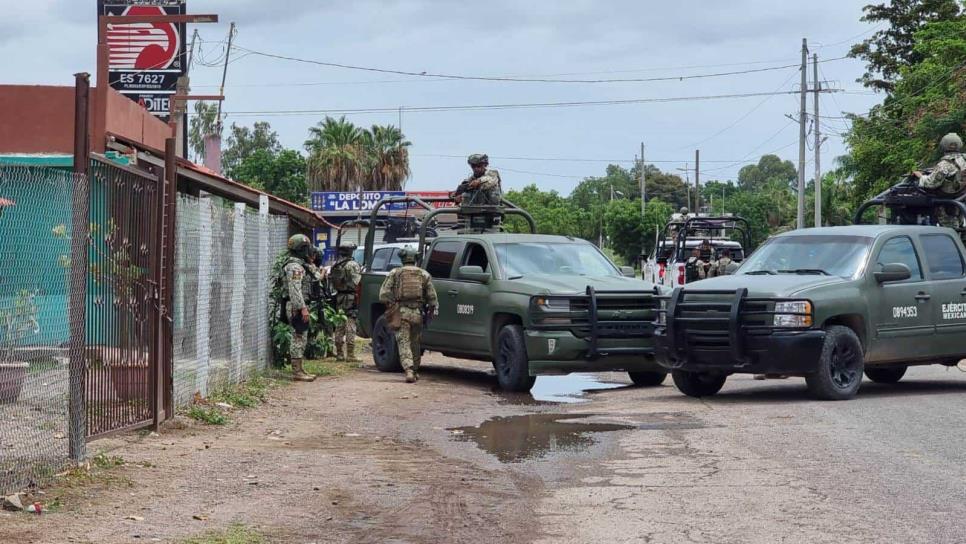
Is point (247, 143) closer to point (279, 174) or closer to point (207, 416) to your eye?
point (279, 174)

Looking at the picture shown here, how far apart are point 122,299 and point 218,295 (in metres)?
4.08

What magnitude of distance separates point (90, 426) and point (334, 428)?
3.47 m

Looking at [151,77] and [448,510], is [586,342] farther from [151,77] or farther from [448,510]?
[151,77]

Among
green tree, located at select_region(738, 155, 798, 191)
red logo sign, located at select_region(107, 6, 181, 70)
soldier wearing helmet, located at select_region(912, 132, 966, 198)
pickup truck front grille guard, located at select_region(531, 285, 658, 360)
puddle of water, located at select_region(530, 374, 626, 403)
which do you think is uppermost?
green tree, located at select_region(738, 155, 798, 191)

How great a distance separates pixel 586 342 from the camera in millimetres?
14922

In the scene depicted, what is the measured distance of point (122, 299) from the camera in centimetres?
984

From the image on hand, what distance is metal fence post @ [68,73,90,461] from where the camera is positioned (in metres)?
8.48

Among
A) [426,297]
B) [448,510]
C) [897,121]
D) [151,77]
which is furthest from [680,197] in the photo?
[448,510]

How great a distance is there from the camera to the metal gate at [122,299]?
9.12 metres

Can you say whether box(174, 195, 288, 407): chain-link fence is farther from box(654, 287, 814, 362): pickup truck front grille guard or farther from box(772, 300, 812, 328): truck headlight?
box(772, 300, 812, 328): truck headlight

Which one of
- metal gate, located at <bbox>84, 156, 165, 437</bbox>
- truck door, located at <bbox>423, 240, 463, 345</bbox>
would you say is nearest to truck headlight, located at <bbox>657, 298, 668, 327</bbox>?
truck door, located at <bbox>423, 240, 463, 345</bbox>

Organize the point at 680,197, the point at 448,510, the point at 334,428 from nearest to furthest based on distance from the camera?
the point at 448,510
the point at 334,428
the point at 680,197

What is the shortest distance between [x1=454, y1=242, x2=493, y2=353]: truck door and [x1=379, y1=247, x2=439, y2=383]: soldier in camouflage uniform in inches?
14.0

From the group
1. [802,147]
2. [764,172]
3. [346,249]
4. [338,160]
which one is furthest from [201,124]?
[764,172]
